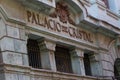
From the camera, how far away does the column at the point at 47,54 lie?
Result: 12109 mm

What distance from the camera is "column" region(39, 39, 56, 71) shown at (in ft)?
39.7

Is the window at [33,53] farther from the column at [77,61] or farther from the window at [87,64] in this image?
the window at [87,64]

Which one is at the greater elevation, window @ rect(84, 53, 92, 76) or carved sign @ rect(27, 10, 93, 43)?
carved sign @ rect(27, 10, 93, 43)

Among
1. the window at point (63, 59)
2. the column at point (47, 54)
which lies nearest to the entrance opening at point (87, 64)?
the window at point (63, 59)

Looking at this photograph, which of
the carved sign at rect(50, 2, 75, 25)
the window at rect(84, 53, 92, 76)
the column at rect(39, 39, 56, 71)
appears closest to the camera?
the column at rect(39, 39, 56, 71)

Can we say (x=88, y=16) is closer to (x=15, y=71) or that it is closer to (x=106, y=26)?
(x=106, y=26)

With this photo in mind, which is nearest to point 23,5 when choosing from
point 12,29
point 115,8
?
point 12,29

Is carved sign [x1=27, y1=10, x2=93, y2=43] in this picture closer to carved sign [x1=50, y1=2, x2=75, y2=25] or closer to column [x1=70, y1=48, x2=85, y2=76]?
carved sign [x1=50, y1=2, x2=75, y2=25]

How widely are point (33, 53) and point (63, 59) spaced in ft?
5.91

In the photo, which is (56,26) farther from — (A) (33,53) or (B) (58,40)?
(A) (33,53)

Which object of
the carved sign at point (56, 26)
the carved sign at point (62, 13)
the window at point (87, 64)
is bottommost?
the window at point (87, 64)

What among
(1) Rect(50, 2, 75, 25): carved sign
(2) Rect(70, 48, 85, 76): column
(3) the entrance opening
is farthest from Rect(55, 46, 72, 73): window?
(3) the entrance opening

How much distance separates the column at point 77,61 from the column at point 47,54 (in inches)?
64.2

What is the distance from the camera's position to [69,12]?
13859 millimetres
